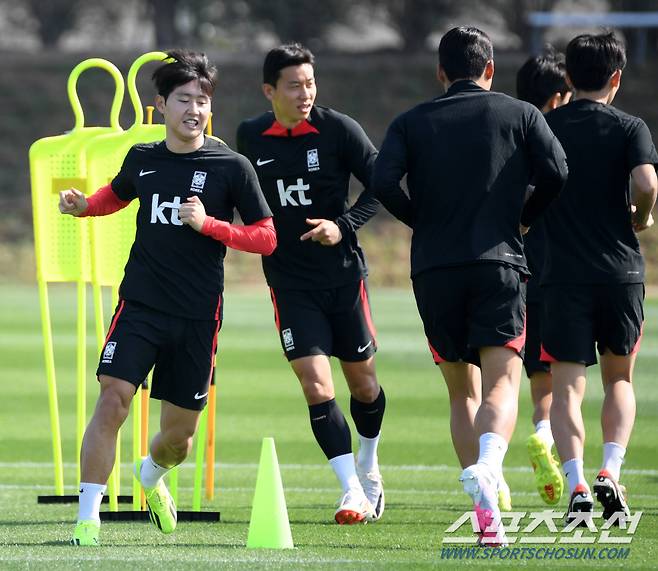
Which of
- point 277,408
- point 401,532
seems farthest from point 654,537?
point 277,408

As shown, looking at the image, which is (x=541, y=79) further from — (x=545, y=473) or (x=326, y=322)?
(x=545, y=473)

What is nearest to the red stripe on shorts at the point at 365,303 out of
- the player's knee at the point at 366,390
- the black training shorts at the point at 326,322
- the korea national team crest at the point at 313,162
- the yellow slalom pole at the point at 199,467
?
the black training shorts at the point at 326,322

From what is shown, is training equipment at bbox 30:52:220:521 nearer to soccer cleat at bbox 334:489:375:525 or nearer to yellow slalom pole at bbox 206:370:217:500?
yellow slalom pole at bbox 206:370:217:500

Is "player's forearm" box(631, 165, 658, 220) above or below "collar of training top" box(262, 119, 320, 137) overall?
below

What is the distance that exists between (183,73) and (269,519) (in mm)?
1929

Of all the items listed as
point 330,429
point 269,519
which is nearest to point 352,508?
point 330,429

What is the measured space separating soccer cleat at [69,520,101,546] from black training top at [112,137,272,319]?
0.94 m

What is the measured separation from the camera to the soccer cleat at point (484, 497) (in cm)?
591

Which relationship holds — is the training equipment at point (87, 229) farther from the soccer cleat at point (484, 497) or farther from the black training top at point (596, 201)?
the soccer cleat at point (484, 497)

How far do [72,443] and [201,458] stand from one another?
4.05 metres

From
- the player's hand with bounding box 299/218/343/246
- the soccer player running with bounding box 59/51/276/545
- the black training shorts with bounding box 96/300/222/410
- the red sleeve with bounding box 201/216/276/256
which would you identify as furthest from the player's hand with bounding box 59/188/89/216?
the player's hand with bounding box 299/218/343/246

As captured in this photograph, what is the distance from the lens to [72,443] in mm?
11680

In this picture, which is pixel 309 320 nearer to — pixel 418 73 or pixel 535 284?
pixel 535 284

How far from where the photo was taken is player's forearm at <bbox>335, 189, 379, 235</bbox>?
7.57 metres
